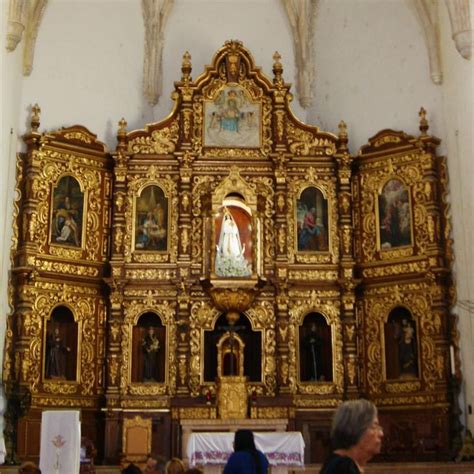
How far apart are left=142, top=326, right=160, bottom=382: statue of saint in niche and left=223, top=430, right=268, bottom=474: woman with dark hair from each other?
41.1 feet

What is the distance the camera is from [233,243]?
19.7 metres

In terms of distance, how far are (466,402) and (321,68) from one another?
30.7 feet

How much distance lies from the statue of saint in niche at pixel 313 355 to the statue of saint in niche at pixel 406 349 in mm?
1795

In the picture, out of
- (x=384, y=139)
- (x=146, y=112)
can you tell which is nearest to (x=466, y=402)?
(x=384, y=139)

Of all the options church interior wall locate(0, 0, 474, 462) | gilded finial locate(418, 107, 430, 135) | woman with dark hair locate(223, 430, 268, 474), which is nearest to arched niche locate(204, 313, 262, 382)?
church interior wall locate(0, 0, 474, 462)

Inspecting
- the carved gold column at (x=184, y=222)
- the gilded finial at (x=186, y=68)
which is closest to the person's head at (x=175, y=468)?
the carved gold column at (x=184, y=222)

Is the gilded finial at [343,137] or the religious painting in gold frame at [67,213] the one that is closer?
the religious painting in gold frame at [67,213]

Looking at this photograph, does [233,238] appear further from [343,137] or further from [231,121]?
[343,137]

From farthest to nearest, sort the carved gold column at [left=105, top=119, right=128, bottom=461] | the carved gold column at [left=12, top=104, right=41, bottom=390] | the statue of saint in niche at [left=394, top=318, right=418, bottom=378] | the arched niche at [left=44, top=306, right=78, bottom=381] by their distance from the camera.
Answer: the statue of saint in niche at [left=394, top=318, right=418, bottom=378], the arched niche at [left=44, top=306, right=78, bottom=381], the carved gold column at [left=105, top=119, right=128, bottom=461], the carved gold column at [left=12, top=104, right=41, bottom=390]

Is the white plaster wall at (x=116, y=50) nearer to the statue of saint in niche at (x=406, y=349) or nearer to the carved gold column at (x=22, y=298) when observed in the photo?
the carved gold column at (x=22, y=298)

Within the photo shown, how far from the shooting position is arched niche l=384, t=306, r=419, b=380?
1911cm

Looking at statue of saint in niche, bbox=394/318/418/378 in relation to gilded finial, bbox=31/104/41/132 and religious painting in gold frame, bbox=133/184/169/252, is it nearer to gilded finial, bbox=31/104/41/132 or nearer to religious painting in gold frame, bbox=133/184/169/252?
religious painting in gold frame, bbox=133/184/169/252

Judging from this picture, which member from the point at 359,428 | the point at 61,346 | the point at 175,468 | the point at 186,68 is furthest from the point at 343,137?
the point at 359,428

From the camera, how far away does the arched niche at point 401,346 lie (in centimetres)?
1911
